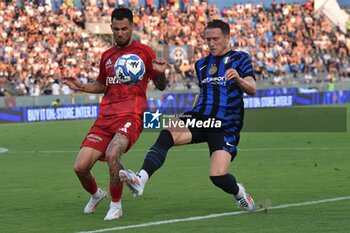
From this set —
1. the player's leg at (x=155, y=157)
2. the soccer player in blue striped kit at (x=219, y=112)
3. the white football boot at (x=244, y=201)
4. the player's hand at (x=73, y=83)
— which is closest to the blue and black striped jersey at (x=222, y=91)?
the soccer player in blue striped kit at (x=219, y=112)

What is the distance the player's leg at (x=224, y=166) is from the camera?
1010cm

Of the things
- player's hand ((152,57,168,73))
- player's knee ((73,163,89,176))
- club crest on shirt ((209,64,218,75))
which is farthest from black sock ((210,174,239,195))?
player's knee ((73,163,89,176))

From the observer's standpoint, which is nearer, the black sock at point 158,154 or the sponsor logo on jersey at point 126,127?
the black sock at point 158,154

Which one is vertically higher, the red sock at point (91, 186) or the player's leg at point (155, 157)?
the player's leg at point (155, 157)

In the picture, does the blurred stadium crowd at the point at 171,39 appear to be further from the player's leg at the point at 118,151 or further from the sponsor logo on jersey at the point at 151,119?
the player's leg at the point at 118,151

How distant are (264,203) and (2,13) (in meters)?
30.2

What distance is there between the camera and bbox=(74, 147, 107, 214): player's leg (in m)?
10.3

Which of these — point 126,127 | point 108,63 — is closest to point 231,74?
point 126,127

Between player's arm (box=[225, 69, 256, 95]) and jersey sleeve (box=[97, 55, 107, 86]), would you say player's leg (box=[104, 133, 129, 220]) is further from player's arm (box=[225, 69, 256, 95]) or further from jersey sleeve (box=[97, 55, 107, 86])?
player's arm (box=[225, 69, 256, 95])

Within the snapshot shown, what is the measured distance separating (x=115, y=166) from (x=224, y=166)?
1.21 meters

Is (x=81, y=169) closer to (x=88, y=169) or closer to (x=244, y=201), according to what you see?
(x=88, y=169)

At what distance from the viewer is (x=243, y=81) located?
32.0 feet

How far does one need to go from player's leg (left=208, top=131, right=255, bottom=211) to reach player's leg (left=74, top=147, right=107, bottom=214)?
1.26 m

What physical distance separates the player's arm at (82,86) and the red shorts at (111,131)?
1.49 feet
